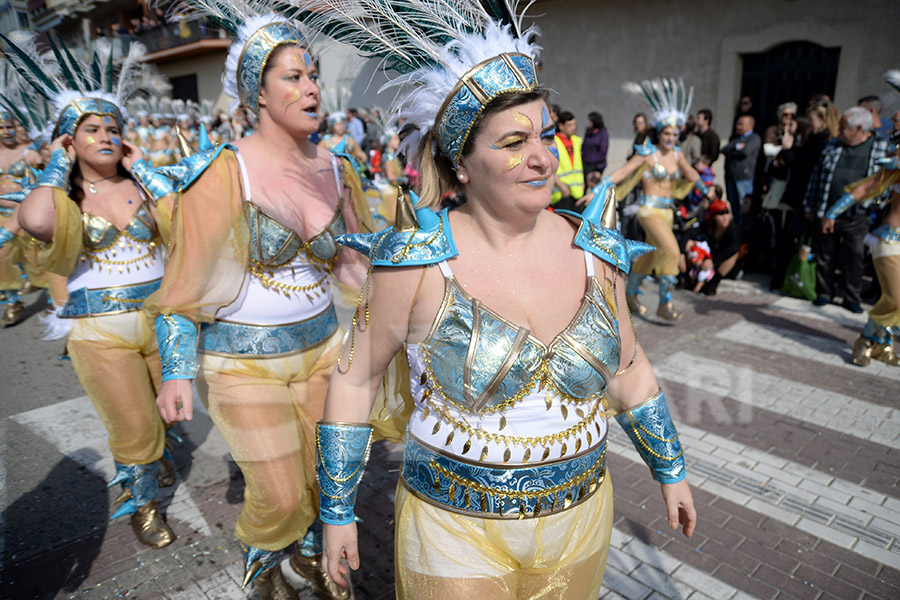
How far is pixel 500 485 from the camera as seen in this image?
1790 mm

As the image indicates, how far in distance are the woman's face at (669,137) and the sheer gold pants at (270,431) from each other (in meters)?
5.95

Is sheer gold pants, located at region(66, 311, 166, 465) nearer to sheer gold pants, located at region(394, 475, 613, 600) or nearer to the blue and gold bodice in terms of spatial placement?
the blue and gold bodice

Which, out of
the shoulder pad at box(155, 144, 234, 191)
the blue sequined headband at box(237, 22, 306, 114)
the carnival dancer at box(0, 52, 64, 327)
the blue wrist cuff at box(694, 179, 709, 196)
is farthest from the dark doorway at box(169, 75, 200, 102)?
the shoulder pad at box(155, 144, 234, 191)

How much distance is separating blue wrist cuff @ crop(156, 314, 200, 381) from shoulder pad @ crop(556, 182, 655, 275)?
5.10 feet

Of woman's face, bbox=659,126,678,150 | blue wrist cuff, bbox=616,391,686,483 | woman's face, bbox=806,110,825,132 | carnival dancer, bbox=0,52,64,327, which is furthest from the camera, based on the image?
woman's face, bbox=806,110,825,132

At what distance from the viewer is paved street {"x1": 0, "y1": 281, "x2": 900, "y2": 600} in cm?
322

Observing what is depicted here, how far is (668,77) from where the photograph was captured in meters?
13.7

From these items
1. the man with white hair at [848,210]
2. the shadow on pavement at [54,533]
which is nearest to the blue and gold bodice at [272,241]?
the shadow on pavement at [54,533]

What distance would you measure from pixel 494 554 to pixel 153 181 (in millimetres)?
2726

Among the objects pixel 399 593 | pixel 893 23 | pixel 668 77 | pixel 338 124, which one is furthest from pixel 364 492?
pixel 668 77

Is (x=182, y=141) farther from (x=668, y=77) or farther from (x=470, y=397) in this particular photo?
(x=668, y=77)

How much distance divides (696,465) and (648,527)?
855 mm

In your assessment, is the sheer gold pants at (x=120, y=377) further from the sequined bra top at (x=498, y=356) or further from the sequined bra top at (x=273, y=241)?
the sequined bra top at (x=498, y=356)

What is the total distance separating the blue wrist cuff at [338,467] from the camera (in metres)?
1.89
